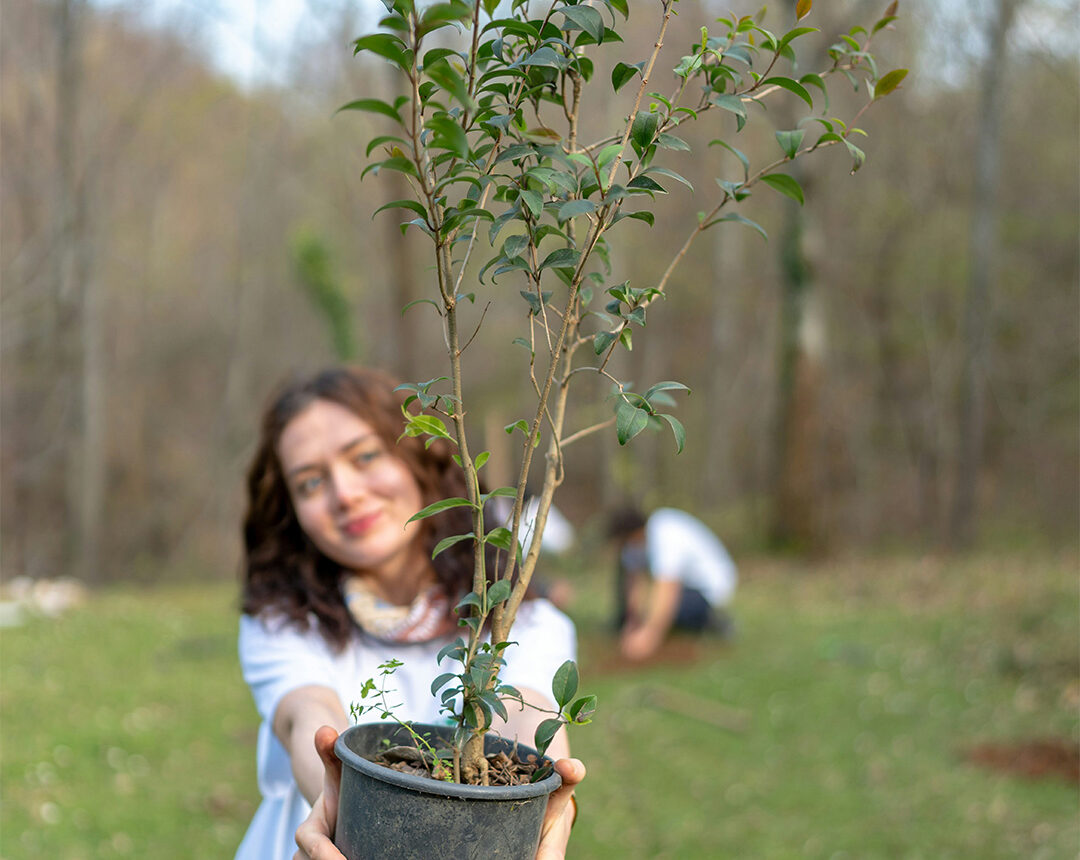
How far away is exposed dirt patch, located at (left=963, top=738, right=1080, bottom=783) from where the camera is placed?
13.7 feet

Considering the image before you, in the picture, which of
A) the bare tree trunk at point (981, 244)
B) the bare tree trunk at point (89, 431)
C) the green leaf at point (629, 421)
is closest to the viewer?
the green leaf at point (629, 421)

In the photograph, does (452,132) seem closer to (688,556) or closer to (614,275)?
(688,556)

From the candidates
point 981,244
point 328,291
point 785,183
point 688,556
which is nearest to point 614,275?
point 328,291

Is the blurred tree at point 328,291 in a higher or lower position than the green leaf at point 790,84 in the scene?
higher

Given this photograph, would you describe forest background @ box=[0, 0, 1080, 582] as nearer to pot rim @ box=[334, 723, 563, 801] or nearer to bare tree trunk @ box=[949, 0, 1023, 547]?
bare tree trunk @ box=[949, 0, 1023, 547]

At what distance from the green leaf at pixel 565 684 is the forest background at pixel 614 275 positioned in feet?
26.0

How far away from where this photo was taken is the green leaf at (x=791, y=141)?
1145 millimetres

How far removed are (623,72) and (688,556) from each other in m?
5.76

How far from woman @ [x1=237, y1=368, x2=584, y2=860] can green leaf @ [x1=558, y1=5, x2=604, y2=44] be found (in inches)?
40.3

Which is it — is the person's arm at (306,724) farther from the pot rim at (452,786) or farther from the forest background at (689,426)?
the forest background at (689,426)

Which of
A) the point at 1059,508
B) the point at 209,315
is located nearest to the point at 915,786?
the point at 1059,508

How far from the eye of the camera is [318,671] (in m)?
1.84

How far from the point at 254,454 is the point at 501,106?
1.16 meters

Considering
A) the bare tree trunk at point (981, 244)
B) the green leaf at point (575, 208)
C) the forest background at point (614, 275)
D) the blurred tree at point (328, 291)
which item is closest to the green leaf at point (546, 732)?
the green leaf at point (575, 208)
